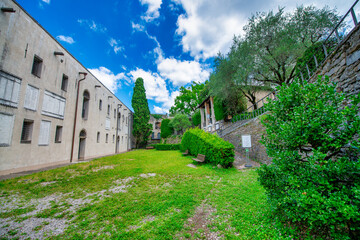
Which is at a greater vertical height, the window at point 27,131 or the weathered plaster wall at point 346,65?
the weathered plaster wall at point 346,65

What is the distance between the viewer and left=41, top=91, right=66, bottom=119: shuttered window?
9.12m

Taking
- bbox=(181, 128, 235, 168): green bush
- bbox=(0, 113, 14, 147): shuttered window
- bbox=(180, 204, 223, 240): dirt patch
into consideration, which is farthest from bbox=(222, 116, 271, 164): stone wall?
bbox=(0, 113, 14, 147): shuttered window

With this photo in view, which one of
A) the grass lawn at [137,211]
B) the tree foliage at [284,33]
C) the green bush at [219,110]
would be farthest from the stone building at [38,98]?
the tree foliage at [284,33]

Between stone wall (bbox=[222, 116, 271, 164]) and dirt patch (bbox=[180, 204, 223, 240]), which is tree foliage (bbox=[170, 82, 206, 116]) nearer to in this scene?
stone wall (bbox=[222, 116, 271, 164])

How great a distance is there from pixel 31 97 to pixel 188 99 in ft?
96.7

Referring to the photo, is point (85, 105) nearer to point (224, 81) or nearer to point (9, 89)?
point (9, 89)

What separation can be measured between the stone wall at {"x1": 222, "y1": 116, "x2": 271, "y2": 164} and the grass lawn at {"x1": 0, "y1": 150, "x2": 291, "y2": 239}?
4402mm

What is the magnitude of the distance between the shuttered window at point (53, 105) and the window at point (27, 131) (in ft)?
3.15

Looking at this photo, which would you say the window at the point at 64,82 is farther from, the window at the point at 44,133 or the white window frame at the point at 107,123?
the white window frame at the point at 107,123

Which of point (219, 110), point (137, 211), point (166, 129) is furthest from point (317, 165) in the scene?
point (166, 129)

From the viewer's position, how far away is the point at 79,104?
1234 centimetres

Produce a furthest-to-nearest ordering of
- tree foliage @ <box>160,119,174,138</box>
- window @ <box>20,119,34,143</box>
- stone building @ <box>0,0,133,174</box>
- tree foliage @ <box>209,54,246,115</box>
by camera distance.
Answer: tree foliage @ <box>160,119,174,138</box>
tree foliage @ <box>209,54,246,115</box>
window @ <box>20,119,34,143</box>
stone building @ <box>0,0,133,174</box>

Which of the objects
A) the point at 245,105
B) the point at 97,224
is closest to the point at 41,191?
the point at 97,224

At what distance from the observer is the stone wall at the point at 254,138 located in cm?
874
